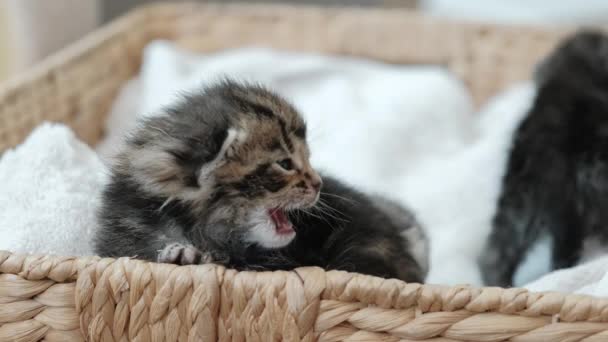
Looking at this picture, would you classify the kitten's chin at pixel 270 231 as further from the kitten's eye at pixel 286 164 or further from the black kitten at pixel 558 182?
the black kitten at pixel 558 182

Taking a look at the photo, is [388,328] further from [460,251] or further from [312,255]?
[460,251]

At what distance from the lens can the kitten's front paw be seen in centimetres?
98

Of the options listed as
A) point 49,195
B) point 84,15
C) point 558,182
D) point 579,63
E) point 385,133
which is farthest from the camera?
point 84,15

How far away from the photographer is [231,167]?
100 centimetres

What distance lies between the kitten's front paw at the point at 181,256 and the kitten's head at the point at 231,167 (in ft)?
0.18

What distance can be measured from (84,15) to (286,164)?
1.61m

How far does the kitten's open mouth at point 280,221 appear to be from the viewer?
1045 millimetres

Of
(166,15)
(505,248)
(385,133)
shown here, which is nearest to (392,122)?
(385,133)

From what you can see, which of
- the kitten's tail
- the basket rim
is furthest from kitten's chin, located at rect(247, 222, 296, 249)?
the basket rim

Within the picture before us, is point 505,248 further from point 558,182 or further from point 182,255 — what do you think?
point 182,255

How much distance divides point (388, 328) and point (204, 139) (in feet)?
1.18

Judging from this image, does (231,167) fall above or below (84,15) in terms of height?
below

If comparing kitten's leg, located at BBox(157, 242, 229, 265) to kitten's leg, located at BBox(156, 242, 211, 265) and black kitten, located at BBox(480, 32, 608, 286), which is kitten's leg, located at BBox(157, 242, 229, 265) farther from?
black kitten, located at BBox(480, 32, 608, 286)

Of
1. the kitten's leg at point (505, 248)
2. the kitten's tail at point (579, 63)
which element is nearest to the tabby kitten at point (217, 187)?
the kitten's leg at point (505, 248)
